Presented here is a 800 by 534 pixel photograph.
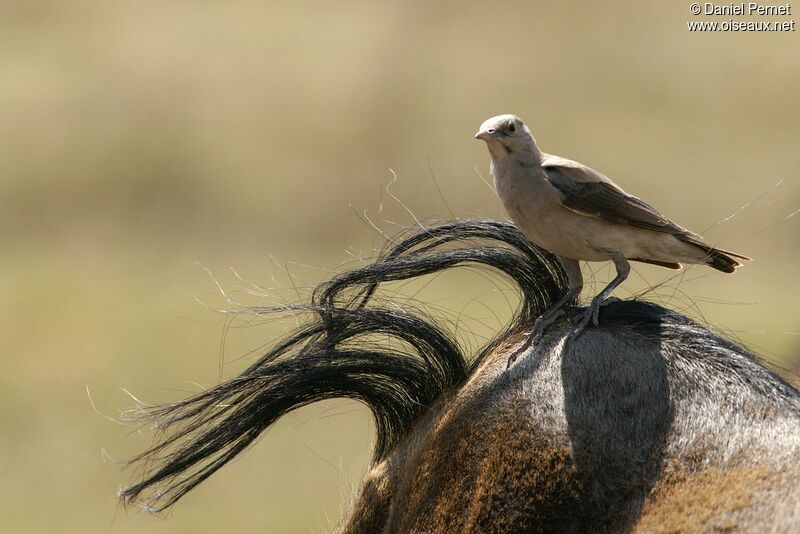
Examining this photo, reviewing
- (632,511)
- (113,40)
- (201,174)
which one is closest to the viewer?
A: (632,511)

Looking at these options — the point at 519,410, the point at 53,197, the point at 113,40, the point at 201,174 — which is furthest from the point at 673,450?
the point at 113,40

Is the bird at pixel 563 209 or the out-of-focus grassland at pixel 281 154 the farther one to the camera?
the out-of-focus grassland at pixel 281 154

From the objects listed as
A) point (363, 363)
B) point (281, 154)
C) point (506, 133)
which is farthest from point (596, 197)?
point (281, 154)

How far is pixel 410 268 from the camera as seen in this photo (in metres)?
4.10

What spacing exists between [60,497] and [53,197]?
20.7ft

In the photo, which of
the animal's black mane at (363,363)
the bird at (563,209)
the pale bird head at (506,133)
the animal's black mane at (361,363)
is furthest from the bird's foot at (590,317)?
the pale bird head at (506,133)

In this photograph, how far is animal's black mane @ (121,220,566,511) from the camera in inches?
159

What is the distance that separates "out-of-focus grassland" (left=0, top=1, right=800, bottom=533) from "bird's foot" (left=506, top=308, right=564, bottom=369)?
31.7 feet

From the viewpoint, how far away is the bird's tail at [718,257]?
4.21 m

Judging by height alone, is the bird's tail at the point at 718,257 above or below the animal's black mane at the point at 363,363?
below

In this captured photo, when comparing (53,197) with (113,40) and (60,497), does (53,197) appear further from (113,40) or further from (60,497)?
(60,497)

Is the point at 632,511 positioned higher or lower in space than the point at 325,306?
lower

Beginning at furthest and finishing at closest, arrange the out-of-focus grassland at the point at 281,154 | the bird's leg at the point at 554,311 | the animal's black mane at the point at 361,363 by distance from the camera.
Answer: the out-of-focus grassland at the point at 281,154, the animal's black mane at the point at 361,363, the bird's leg at the point at 554,311

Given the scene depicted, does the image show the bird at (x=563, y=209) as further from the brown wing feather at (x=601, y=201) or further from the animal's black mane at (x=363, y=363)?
the animal's black mane at (x=363, y=363)
